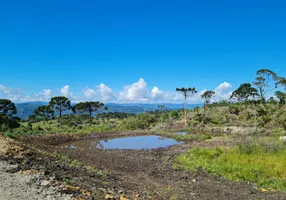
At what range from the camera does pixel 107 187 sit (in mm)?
6367

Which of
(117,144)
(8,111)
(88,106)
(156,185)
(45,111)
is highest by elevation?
(88,106)

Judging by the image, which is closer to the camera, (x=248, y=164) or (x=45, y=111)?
(x=248, y=164)

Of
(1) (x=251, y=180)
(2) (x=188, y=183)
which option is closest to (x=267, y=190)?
(1) (x=251, y=180)

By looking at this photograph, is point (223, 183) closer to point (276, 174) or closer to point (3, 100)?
point (276, 174)

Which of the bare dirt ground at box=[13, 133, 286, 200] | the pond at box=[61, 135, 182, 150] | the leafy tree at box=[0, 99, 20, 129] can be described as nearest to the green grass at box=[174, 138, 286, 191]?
the bare dirt ground at box=[13, 133, 286, 200]

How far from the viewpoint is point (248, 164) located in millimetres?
9680

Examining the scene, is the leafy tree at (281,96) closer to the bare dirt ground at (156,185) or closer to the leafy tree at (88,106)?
the leafy tree at (88,106)

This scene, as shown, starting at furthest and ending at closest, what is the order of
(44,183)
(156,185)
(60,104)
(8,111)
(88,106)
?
(88,106) → (60,104) → (8,111) → (156,185) → (44,183)

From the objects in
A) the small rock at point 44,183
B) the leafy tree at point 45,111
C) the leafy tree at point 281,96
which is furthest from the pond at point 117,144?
the leafy tree at point 281,96

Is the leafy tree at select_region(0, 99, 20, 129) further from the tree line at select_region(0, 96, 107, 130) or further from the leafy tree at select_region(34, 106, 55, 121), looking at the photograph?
the leafy tree at select_region(34, 106, 55, 121)

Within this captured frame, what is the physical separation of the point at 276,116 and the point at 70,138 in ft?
80.0

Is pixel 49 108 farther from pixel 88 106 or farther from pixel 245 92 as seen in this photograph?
pixel 245 92

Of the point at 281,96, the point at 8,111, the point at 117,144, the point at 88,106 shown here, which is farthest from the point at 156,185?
the point at 281,96

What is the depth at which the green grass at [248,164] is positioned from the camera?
8.28 meters
